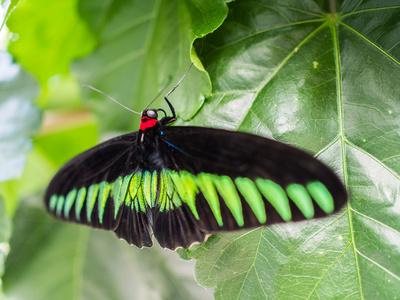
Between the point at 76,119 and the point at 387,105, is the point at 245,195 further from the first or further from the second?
the point at 76,119

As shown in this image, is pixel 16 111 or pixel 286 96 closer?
pixel 286 96

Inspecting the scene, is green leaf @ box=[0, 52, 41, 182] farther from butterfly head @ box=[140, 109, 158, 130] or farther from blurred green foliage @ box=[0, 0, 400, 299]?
butterfly head @ box=[140, 109, 158, 130]

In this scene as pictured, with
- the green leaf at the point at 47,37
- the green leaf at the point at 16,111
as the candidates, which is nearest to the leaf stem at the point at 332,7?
the green leaf at the point at 47,37

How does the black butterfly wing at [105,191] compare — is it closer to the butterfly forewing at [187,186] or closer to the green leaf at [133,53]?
the butterfly forewing at [187,186]

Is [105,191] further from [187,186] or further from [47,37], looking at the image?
[47,37]

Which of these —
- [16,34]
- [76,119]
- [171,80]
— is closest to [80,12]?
[16,34]

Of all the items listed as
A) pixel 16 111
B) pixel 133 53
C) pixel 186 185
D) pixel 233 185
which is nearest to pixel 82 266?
pixel 16 111
